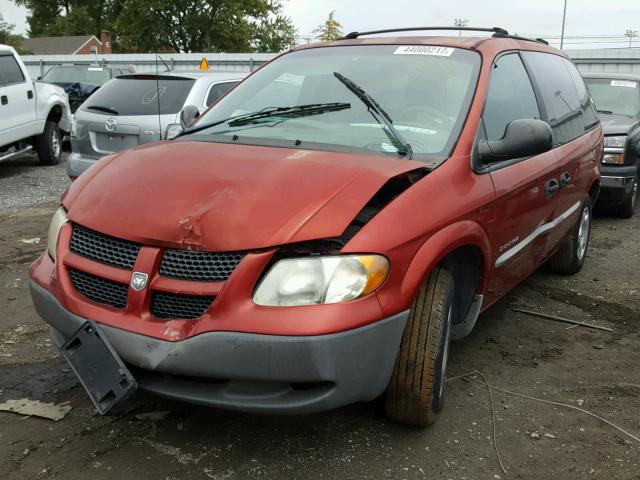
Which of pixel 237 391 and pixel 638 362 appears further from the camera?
pixel 638 362

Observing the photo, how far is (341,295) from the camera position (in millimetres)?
2439

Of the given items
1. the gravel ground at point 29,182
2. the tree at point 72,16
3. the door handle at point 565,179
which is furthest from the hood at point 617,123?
the tree at point 72,16

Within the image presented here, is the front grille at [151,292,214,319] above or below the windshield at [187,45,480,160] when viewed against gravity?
below

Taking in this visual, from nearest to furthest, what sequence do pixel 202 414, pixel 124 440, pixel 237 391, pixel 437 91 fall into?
pixel 237 391 → pixel 124 440 → pixel 202 414 → pixel 437 91

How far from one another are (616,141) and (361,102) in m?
5.44

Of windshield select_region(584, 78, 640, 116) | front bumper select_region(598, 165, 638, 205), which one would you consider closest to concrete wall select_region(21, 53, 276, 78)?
windshield select_region(584, 78, 640, 116)

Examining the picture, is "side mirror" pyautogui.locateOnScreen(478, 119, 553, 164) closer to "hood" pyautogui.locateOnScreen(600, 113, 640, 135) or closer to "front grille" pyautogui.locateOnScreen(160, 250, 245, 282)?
"front grille" pyautogui.locateOnScreen(160, 250, 245, 282)

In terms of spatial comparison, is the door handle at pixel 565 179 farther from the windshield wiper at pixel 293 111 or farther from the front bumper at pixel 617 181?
the front bumper at pixel 617 181

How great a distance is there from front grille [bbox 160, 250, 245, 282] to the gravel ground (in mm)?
6468

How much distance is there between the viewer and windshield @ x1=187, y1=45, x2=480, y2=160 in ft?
10.7

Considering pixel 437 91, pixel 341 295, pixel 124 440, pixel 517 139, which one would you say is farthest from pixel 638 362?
pixel 124 440

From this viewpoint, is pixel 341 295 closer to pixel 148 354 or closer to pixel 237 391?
pixel 237 391

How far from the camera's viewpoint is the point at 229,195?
2.64 m

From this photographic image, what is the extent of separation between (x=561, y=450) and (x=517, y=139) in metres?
1.44
